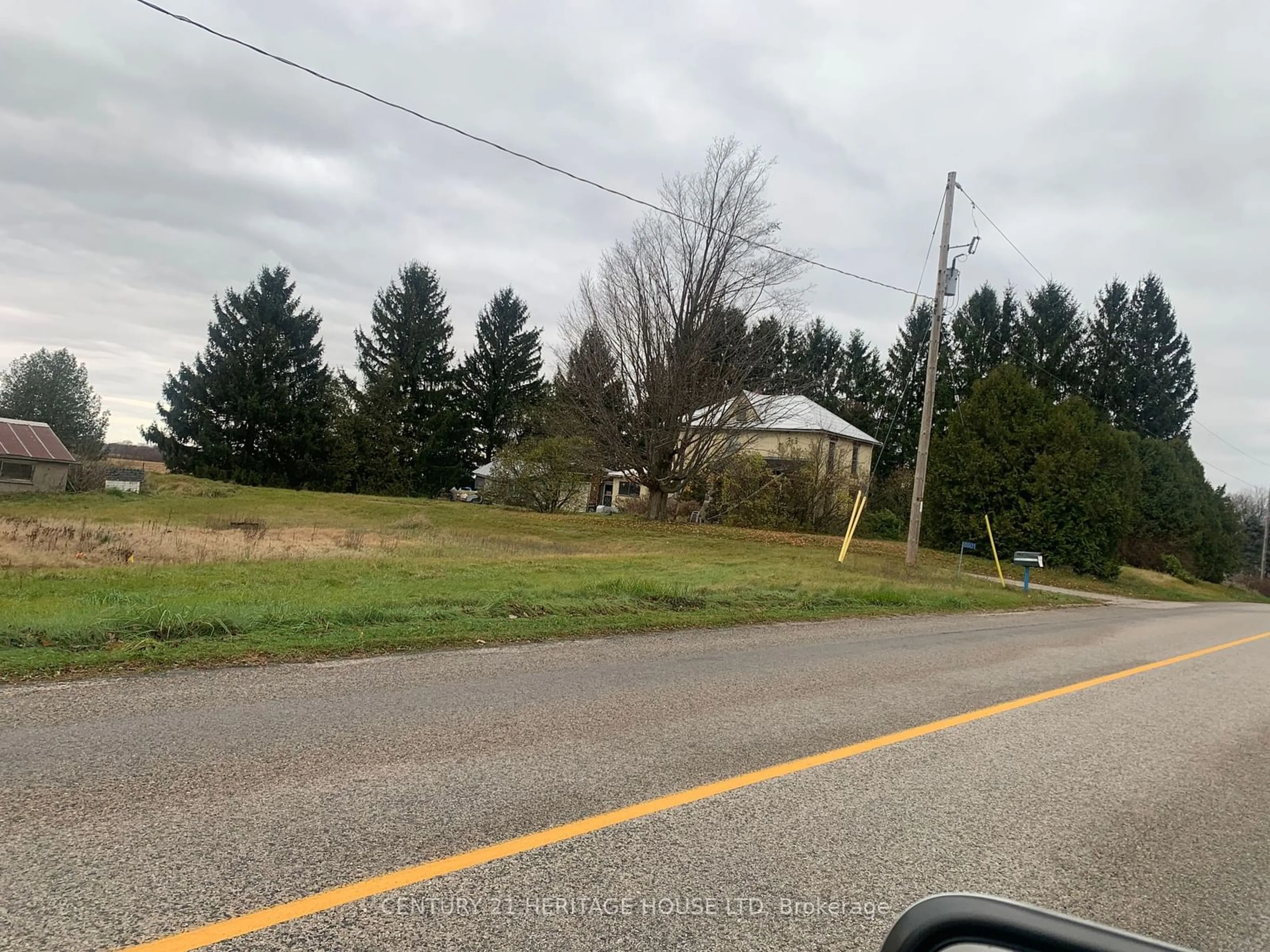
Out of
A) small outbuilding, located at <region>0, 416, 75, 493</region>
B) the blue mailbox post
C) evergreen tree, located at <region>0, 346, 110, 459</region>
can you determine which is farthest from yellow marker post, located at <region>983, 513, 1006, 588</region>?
evergreen tree, located at <region>0, 346, 110, 459</region>

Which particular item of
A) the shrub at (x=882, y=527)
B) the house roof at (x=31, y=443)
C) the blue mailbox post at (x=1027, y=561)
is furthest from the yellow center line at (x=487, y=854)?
the house roof at (x=31, y=443)

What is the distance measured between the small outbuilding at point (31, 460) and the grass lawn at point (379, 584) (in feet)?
26.6

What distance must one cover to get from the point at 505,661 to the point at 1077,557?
26859 mm

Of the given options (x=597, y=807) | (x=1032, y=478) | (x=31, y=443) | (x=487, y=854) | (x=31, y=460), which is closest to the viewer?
(x=487, y=854)

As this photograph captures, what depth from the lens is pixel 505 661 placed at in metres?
8.05

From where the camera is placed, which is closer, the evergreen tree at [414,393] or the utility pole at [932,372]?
the utility pole at [932,372]

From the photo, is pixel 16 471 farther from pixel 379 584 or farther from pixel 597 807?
pixel 597 807

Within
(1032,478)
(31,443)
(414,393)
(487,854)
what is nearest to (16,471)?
(31,443)

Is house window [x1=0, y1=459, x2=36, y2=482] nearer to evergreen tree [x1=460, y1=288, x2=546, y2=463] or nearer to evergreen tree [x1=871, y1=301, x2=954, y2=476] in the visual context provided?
evergreen tree [x1=460, y1=288, x2=546, y2=463]

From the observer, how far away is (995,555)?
906 inches

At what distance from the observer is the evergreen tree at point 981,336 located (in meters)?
59.2

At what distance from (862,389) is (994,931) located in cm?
7015

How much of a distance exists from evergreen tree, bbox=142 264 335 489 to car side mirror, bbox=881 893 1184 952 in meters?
57.4

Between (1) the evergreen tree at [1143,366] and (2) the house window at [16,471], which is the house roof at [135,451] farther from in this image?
(1) the evergreen tree at [1143,366]
